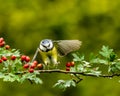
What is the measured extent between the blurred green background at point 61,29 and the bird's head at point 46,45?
4.73 meters

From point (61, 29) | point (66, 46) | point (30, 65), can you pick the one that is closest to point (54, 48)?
point (66, 46)

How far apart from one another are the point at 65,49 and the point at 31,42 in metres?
4.86

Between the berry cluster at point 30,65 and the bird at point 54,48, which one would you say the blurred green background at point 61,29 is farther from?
the berry cluster at point 30,65

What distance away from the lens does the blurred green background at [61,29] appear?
857cm

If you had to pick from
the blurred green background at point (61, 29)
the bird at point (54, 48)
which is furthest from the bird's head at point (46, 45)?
the blurred green background at point (61, 29)

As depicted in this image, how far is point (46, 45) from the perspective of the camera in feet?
12.0

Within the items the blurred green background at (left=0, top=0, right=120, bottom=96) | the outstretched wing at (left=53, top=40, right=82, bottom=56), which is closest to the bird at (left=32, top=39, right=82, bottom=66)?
the outstretched wing at (left=53, top=40, right=82, bottom=56)

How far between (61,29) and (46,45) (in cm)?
499

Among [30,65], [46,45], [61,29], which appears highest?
[61,29]

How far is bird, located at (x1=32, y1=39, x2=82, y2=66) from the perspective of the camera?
369cm

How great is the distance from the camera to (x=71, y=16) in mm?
8695

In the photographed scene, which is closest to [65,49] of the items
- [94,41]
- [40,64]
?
[40,64]

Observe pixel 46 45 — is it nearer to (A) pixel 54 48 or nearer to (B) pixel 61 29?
(A) pixel 54 48

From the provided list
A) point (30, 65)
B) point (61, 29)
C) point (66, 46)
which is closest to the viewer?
point (30, 65)
